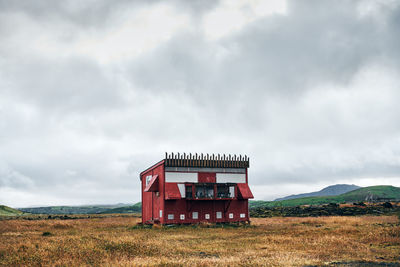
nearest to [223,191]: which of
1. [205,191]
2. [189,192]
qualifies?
[205,191]

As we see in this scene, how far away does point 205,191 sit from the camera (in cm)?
3909

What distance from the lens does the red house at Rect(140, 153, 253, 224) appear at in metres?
38.6

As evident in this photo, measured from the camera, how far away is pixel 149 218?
45.1 m

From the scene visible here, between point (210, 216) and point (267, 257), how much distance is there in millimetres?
24265

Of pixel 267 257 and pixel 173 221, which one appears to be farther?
pixel 173 221

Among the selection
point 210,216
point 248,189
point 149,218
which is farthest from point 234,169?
point 149,218

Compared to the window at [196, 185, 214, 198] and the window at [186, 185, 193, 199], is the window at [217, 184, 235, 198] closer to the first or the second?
the window at [196, 185, 214, 198]

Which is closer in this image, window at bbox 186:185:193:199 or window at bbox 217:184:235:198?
window at bbox 186:185:193:199

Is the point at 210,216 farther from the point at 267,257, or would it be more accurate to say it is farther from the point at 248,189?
the point at 267,257

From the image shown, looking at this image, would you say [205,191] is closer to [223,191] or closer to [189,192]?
[189,192]

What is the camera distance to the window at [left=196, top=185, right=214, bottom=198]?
128ft

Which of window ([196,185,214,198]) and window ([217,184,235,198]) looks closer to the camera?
window ([196,185,214,198])

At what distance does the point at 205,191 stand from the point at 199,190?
2.32 feet

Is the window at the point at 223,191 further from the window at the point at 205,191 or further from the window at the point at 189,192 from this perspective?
the window at the point at 189,192
